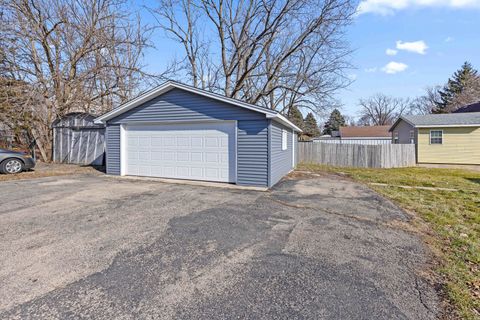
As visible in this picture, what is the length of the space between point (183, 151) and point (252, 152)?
8.96ft

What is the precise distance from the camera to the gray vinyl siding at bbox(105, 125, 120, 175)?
984 centimetres

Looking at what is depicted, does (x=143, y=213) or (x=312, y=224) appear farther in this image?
(x=143, y=213)

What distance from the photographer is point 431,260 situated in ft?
10.2

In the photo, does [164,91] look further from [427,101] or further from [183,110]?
[427,101]

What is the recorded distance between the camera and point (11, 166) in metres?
9.66

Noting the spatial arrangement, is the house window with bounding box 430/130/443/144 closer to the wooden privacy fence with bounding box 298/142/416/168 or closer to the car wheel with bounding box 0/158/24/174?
the wooden privacy fence with bounding box 298/142/416/168

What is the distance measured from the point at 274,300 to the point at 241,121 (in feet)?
20.2

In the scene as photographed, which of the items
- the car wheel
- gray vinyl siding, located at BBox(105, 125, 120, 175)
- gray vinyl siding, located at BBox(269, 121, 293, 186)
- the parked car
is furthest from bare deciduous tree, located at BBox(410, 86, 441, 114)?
the car wheel

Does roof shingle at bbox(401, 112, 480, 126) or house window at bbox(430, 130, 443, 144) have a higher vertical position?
roof shingle at bbox(401, 112, 480, 126)

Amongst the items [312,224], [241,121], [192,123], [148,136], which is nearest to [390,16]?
[241,121]

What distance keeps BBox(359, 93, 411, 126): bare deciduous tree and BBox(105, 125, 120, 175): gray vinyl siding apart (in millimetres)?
57764

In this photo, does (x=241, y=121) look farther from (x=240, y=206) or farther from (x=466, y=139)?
(x=466, y=139)

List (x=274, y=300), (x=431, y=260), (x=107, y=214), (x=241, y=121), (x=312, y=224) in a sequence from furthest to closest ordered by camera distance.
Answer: (x=241, y=121) < (x=107, y=214) < (x=312, y=224) < (x=431, y=260) < (x=274, y=300)

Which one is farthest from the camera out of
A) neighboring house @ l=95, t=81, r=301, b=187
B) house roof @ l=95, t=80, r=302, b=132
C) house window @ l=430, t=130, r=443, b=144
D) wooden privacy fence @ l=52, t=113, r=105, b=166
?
house window @ l=430, t=130, r=443, b=144
